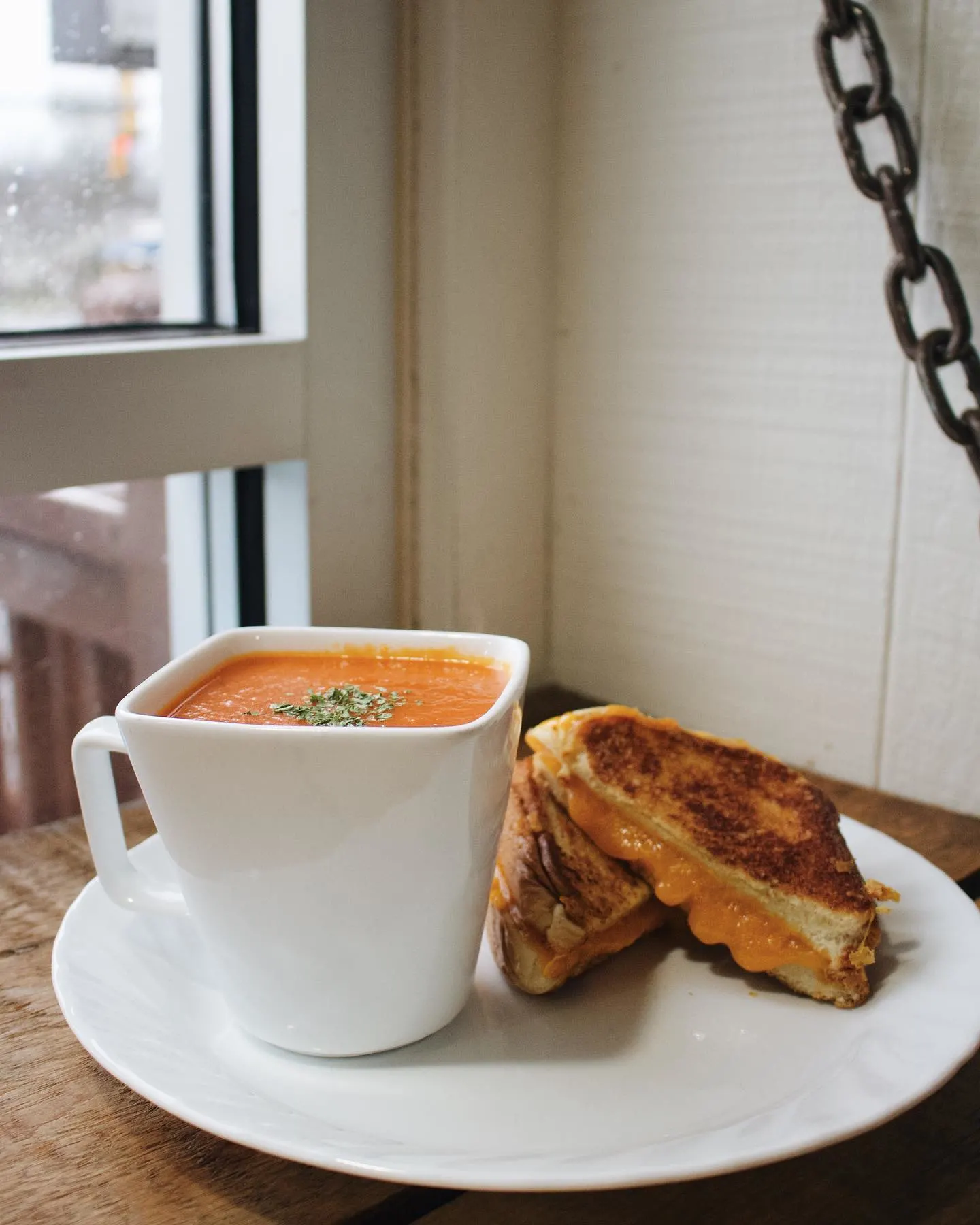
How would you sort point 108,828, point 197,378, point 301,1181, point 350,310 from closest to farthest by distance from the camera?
point 301,1181
point 108,828
point 197,378
point 350,310

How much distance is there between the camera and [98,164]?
1051 millimetres

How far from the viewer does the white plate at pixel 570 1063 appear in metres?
0.54

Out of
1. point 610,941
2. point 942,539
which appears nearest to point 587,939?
point 610,941

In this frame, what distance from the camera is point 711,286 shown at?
1.09 m

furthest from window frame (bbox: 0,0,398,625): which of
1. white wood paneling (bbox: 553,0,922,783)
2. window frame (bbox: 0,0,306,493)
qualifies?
white wood paneling (bbox: 553,0,922,783)

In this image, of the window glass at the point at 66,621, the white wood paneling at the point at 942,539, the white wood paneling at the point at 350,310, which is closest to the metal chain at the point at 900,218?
the white wood paneling at the point at 942,539

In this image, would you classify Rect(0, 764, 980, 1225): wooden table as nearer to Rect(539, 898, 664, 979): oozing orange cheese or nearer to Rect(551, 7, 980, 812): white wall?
Rect(539, 898, 664, 979): oozing orange cheese

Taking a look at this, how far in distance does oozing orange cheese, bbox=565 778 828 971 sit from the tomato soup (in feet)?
0.38

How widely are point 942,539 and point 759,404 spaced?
20cm

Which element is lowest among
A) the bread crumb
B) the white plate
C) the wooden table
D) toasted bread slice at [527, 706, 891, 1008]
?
the wooden table

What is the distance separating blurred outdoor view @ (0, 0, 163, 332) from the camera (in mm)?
983

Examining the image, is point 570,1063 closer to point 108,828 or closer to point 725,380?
point 108,828

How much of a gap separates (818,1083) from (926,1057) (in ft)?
0.17

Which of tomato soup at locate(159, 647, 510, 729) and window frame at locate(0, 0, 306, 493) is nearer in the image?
tomato soup at locate(159, 647, 510, 729)
